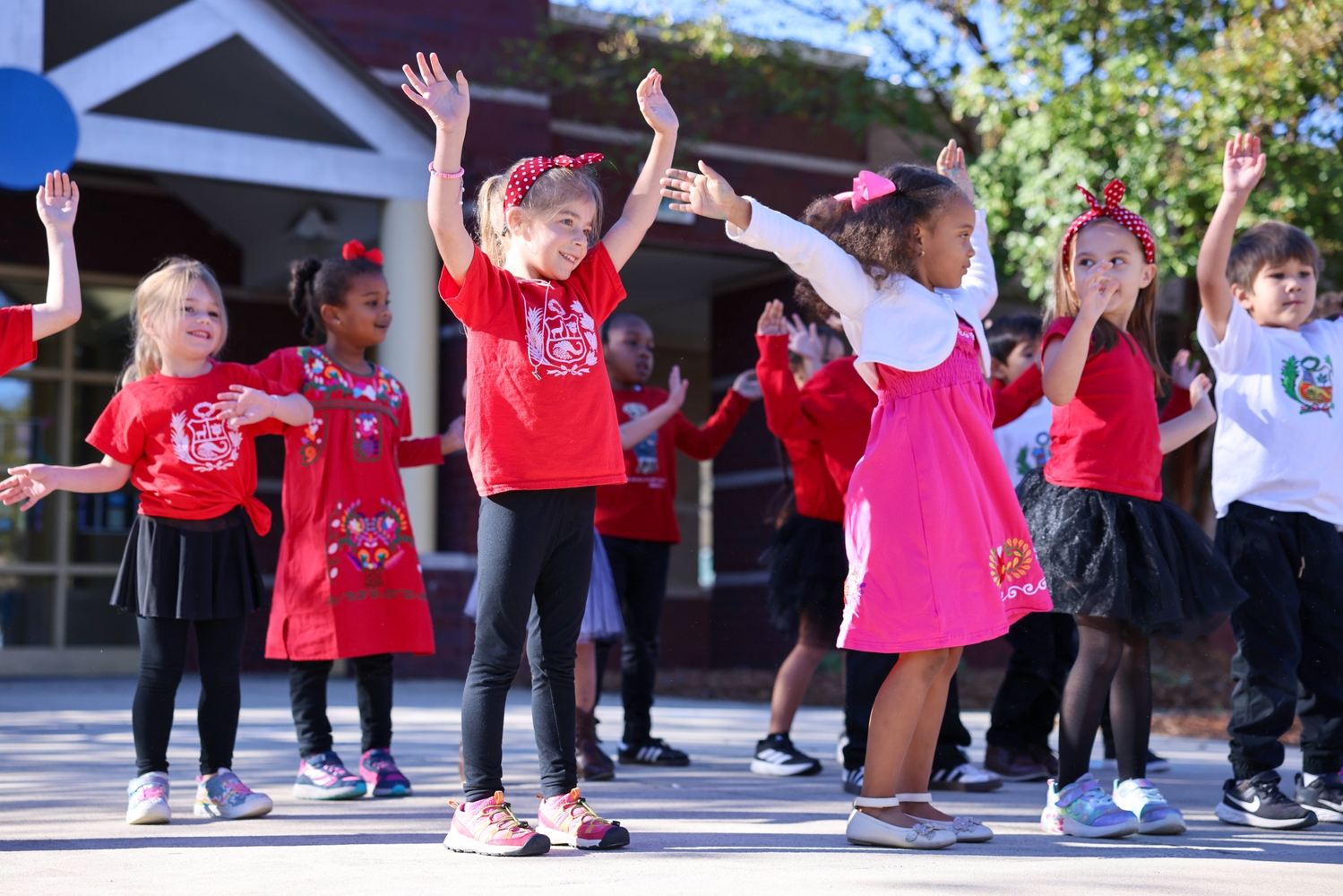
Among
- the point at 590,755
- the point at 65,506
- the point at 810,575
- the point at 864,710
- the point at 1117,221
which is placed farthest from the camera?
the point at 65,506

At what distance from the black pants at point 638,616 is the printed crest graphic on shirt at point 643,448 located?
0.29m

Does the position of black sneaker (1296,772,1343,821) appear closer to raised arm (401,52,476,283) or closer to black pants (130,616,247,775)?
raised arm (401,52,476,283)

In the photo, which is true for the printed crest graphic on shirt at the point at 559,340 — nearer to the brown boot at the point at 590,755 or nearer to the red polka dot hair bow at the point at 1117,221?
the red polka dot hair bow at the point at 1117,221

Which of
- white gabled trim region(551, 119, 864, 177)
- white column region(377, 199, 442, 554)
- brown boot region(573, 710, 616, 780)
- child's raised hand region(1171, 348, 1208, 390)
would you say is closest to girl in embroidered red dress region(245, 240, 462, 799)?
brown boot region(573, 710, 616, 780)

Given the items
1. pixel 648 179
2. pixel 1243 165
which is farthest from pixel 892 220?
pixel 1243 165

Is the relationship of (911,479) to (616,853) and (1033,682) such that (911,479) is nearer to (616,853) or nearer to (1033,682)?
(616,853)

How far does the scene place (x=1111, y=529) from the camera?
3.78 metres

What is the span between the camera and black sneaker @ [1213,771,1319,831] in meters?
3.90

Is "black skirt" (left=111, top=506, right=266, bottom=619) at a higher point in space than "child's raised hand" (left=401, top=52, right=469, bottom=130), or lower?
lower

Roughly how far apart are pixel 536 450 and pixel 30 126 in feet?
20.3

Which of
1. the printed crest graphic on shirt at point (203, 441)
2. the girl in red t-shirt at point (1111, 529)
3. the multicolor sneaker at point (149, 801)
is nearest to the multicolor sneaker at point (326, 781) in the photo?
the multicolor sneaker at point (149, 801)

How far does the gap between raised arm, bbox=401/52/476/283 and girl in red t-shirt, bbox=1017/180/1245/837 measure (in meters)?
1.62

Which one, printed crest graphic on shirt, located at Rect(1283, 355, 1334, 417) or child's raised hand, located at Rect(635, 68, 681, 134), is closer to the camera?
child's raised hand, located at Rect(635, 68, 681, 134)

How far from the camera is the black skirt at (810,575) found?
17.3ft
